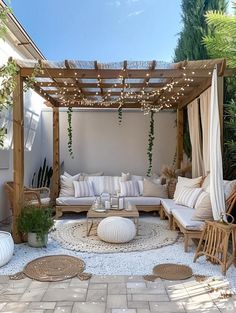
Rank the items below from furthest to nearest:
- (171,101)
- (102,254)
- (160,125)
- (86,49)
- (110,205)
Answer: (86,49)
(160,125)
(171,101)
(110,205)
(102,254)

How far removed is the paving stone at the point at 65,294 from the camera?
2969 mm

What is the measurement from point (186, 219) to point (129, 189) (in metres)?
2.69

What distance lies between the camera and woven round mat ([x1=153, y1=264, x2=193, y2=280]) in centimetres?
351

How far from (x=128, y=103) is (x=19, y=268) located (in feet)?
16.9

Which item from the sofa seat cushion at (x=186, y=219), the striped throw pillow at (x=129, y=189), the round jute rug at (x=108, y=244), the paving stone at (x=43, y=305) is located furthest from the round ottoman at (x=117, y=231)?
the striped throw pillow at (x=129, y=189)

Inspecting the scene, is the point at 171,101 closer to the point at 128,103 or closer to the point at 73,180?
the point at 128,103

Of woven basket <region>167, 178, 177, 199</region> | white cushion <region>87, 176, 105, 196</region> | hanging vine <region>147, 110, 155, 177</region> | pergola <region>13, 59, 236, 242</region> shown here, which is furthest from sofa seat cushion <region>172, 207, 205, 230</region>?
hanging vine <region>147, 110, 155, 177</region>

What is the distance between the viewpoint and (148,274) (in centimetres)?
357

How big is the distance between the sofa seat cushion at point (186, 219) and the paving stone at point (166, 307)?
5.25ft

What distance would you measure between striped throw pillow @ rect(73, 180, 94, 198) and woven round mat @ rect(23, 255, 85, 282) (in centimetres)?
275

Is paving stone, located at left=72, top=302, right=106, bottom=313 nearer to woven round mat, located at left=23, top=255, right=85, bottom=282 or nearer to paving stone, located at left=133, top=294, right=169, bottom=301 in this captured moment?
paving stone, located at left=133, top=294, right=169, bottom=301

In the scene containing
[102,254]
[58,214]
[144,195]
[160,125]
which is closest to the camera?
[102,254]

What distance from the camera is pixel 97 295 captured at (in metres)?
3.04

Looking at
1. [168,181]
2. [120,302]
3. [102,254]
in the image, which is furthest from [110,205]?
[120,302]
